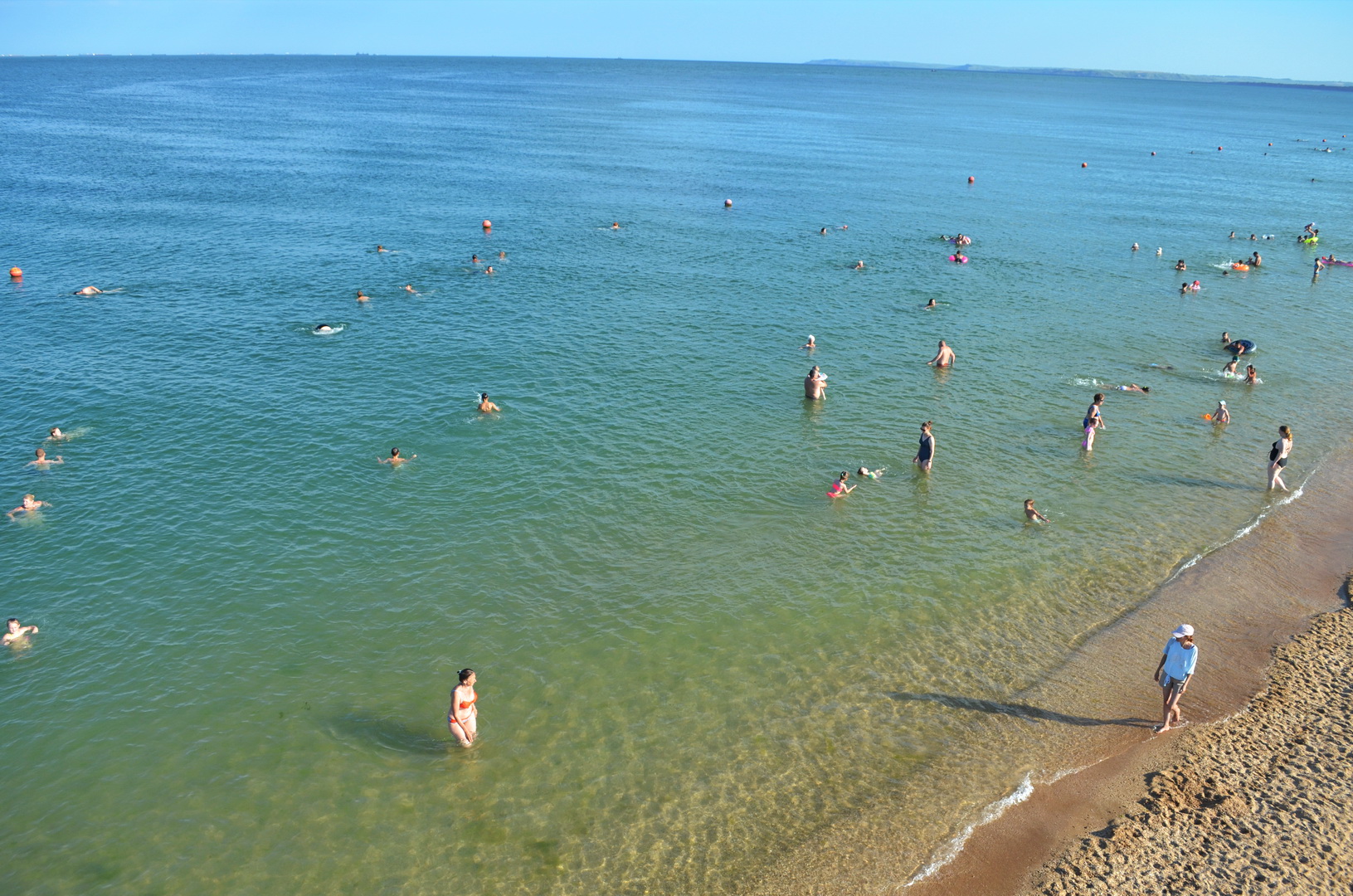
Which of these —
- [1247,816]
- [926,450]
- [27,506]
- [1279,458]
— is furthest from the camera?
[926,450]

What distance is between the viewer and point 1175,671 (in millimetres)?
17031

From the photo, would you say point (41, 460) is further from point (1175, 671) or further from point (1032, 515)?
point (1175, 671)

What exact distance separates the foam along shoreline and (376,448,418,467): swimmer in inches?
792

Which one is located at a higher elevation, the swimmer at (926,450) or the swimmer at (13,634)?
the swimmer at (926,450)

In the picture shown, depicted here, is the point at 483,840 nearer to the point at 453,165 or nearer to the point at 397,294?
the point at 397,294

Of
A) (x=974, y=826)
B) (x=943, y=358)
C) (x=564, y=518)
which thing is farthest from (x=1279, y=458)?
(x=564, y=518)

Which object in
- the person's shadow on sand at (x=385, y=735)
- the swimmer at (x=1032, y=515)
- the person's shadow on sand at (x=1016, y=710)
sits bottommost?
the person's shadow on sand at (x=385, y=735)

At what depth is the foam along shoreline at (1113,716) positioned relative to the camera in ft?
48.4

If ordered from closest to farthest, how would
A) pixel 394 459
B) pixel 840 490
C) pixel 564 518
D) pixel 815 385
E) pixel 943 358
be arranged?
pixel 564 518
pixel 840 490
pixel 394 459
pixel 815 385
pixel 943 358

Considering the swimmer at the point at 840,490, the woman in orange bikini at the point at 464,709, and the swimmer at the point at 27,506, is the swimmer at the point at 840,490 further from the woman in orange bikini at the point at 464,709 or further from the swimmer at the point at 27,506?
the swimmer at the point at 27,506

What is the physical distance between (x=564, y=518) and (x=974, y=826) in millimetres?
15085

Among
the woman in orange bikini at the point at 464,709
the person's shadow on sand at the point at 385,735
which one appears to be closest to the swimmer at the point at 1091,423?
the woman in orange bikini at the point at 464,709

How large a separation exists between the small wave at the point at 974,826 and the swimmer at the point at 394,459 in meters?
21.7

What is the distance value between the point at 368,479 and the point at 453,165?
74896mm
